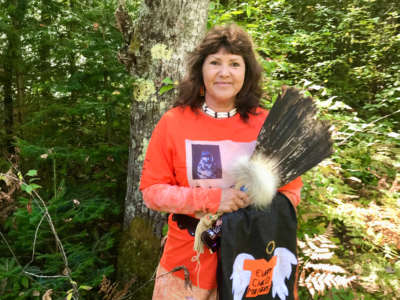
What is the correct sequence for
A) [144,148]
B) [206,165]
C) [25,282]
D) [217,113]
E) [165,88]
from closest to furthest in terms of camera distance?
[206,165], [217,113], [25,282], [165,88], [144,148]

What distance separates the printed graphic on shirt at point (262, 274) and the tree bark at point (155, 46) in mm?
1585

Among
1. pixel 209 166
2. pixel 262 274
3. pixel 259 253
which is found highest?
pixel 209 166

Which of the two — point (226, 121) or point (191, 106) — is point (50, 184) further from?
point (226, 121)

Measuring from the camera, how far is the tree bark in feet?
7.77

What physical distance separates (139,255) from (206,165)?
63.6 inches

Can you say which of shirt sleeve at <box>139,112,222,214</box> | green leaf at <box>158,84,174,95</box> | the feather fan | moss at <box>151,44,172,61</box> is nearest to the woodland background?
green leaf at <box>158,84,174,95</box>

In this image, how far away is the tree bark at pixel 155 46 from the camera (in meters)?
2.37

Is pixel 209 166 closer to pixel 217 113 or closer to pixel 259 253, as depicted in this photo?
pixel 217 113

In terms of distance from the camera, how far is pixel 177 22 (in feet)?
7.83

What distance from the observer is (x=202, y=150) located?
5.14 ft

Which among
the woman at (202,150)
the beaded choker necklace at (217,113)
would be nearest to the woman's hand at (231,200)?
the woman at (202,150)

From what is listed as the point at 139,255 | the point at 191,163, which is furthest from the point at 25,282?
the point at 191,163

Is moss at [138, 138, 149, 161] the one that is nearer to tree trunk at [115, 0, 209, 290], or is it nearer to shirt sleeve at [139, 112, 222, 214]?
tree trunk at [115, 0, 209, 290]

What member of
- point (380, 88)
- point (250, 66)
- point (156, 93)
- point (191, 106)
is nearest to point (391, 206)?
point (250, 66)
